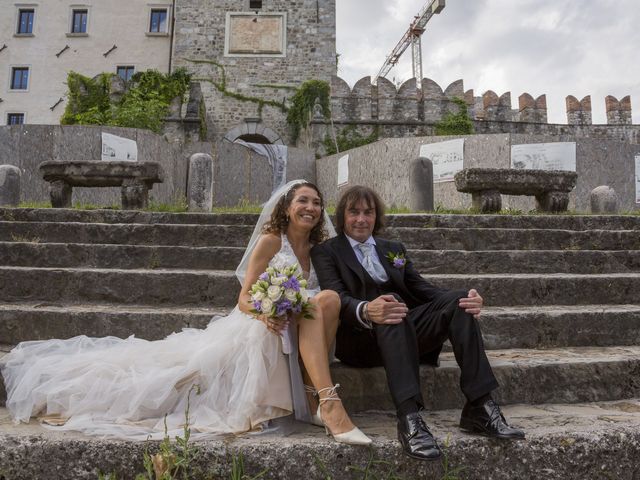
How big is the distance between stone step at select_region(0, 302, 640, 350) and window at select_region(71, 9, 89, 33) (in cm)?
2387

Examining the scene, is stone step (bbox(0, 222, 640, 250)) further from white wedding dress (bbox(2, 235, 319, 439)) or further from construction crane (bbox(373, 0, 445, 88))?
construction crane (bbox(373, 0, 445, 88))

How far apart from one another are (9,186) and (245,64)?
1288 cm

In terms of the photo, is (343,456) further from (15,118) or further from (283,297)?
(15,118)

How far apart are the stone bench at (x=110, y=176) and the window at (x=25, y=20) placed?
2112cm

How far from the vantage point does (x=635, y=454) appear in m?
2.13

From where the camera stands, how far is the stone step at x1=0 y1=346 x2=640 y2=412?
2594mm

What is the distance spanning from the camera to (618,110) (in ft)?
70.8

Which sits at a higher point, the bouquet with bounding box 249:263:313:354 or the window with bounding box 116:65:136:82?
the window with bounding box 116:65:136:82

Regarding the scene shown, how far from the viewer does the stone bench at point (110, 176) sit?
6.72 m

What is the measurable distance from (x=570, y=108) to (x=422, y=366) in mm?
22011

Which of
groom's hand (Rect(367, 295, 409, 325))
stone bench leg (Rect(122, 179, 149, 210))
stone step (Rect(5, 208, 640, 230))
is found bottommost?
groom's hand (Rect(367, 295, 409, 325))

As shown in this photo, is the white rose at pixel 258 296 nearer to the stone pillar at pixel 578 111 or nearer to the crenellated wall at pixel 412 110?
the crenellated wall at pixel 412 110

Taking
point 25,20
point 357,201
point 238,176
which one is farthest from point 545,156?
point 25,20

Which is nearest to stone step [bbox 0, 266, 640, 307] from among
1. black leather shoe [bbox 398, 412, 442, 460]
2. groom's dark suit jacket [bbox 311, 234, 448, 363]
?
groom's dark suit jacket [bbox 311, 234, 448, 363]
